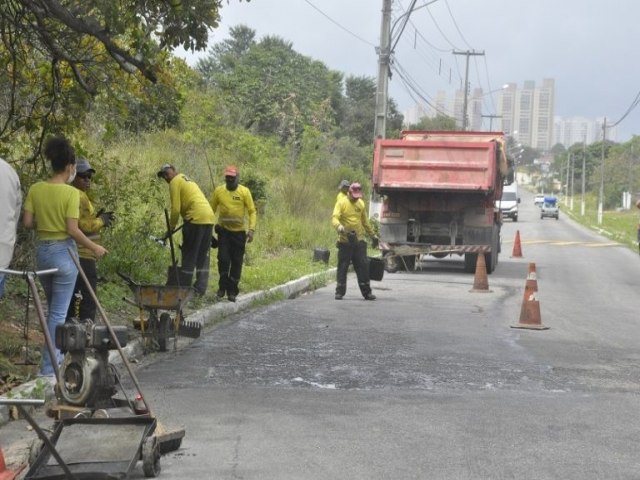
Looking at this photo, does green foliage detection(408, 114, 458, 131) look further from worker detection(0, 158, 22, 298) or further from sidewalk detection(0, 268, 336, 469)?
worker detection(0, 158, 22, 298)

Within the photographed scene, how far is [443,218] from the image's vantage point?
20547 millimetres

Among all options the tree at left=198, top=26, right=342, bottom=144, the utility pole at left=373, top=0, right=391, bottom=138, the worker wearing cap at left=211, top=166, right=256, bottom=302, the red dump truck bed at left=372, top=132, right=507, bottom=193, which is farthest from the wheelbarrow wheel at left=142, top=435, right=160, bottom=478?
the tree at left=198, top=26, right=342, bottom=144

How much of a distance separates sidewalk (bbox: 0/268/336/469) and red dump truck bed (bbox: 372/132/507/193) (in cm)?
290

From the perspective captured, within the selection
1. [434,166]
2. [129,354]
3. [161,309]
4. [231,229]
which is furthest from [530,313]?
[434,166]

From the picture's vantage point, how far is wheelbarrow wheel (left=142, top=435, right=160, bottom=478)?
200 inches

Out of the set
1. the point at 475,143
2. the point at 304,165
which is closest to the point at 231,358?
the point at 475,143

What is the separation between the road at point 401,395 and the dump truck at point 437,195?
612cm

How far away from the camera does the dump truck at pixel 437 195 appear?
19.6 m

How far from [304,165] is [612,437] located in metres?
27.1

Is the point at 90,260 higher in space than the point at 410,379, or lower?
higher

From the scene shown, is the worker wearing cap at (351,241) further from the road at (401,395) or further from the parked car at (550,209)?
the parked car at (550,209)

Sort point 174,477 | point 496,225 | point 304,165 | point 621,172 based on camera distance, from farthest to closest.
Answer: point 621,172
point 304,165
point 496,225
point 174,477

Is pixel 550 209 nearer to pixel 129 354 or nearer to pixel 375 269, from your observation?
A: pixel 375 269

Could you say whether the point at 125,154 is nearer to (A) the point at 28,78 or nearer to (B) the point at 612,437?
(A) the point at 28,78
